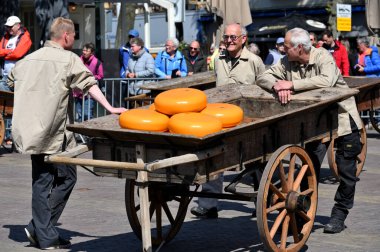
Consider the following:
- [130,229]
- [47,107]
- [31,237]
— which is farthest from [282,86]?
[31,237]

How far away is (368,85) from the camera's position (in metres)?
13.3

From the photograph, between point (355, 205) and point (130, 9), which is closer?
point (355, 205)

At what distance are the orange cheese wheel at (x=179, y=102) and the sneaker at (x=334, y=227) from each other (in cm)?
201

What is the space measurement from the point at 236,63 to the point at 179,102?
2743mm

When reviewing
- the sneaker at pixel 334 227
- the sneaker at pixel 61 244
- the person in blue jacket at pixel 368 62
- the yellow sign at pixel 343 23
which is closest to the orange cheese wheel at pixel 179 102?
the sneaker at pixel 61 244

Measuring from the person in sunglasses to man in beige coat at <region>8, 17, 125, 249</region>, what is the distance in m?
2.16

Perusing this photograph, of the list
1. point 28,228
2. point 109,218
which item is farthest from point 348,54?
point 28,228

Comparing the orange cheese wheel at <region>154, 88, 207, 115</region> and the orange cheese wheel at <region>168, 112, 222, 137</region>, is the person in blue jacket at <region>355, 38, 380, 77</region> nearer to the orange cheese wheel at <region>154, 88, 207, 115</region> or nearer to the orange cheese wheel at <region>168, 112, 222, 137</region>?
the orange cheese wheel at <region>154, 88, 207, 115</region>

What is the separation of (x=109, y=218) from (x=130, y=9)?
21030 mm

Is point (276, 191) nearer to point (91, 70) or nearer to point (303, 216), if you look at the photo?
point (303, 216)

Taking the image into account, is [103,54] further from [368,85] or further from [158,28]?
[158,28]

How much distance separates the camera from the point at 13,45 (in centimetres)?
1666

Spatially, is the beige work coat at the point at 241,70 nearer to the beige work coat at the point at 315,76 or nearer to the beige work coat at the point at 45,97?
the beige work coat at the point at 315,76

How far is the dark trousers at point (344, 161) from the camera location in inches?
358
